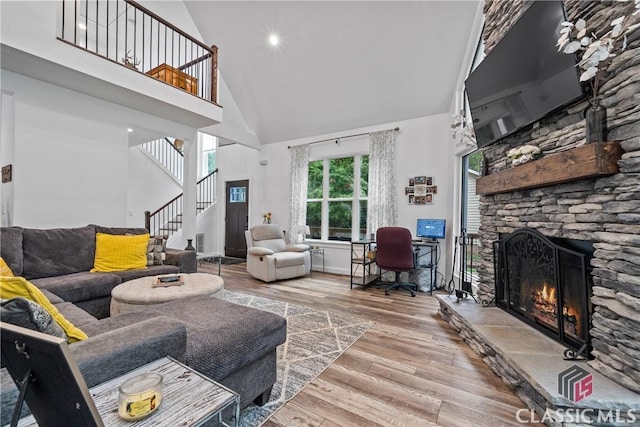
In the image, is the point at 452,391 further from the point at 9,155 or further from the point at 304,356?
the point at 9,155

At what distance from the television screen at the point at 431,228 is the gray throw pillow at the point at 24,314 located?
4.39 meters

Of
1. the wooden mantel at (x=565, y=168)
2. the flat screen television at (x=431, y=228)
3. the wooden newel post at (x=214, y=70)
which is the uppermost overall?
the wooden newel post at (x=214, y=70)

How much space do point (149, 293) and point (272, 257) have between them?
2518 millimetres

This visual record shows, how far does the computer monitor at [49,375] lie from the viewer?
534 millimetres

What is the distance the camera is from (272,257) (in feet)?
15.6

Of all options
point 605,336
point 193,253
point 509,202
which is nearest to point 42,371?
point 605,336

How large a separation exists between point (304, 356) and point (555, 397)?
160 cm

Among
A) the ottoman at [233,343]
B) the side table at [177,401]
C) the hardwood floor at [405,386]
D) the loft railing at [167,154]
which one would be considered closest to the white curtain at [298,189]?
the loft railing at [167,154]

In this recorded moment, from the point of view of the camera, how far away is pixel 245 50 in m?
5.09

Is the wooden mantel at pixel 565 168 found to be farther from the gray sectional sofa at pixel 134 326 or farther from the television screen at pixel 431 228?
the gray sectional sofa at pixel 134 326

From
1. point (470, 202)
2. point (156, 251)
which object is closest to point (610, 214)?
point (470, 202)

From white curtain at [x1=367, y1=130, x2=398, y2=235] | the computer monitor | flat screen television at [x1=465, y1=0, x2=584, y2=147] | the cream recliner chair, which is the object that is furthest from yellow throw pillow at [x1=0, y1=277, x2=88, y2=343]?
white curtain at [x1=367, y1=130, x2=398, y2=235]

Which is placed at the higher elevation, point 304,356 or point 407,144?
point 407,144

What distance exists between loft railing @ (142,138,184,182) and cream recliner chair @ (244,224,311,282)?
3.24 m
